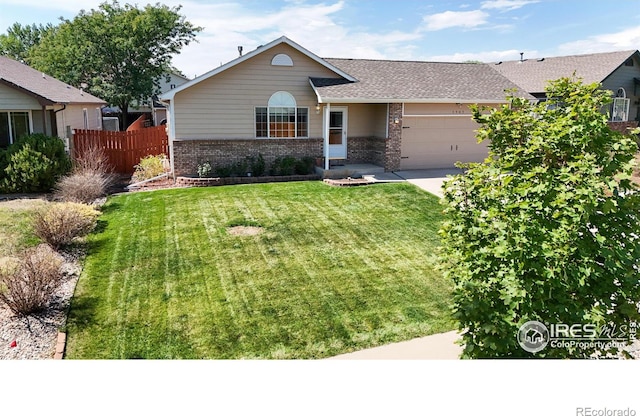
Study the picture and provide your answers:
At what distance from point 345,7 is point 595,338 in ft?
19.2

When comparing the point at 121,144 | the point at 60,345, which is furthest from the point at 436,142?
the point at 60,345

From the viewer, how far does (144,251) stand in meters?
9.12

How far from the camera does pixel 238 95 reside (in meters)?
16.5

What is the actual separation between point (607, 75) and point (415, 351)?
83.7 ft

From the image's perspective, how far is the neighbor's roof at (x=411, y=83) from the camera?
16.8 meters

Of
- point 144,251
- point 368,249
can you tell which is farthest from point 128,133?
point 368,249

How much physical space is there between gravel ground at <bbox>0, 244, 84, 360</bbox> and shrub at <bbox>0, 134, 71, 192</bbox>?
8.25 metres

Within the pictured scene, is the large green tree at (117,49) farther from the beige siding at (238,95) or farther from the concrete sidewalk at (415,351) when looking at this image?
the concrete sidewalk at (415,351)

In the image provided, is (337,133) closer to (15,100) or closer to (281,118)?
(281,118)

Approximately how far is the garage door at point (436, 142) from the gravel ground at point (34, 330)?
1314 centimetres

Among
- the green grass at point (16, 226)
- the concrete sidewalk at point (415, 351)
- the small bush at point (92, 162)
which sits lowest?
the concrete sidewalk at point (415, 351)

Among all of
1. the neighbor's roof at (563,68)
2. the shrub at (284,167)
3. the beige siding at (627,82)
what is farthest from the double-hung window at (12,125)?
the beige siding at (627,82)

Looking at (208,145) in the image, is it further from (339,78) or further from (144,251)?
(144,251)

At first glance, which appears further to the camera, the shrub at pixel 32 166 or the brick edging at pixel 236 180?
the brick edging at pixel 236 180
